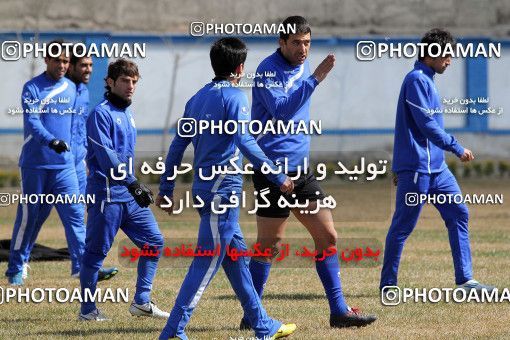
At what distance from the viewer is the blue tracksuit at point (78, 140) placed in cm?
1210

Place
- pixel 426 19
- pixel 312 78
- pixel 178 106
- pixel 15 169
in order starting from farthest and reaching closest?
pixel 426 19 → pixel 178 106 → pixel 15 169 → pixel 312 78

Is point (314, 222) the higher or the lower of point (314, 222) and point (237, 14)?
the lower

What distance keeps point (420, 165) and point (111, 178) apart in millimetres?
2707

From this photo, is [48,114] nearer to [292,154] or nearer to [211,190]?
[292,154]

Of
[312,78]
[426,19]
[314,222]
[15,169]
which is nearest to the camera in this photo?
[312,78]

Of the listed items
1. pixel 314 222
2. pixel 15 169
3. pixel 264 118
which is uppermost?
pixel 264 118

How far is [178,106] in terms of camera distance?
1341 inches

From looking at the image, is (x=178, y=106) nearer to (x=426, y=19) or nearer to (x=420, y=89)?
(x=426, y=19)

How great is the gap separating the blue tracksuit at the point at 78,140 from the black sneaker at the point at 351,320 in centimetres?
392

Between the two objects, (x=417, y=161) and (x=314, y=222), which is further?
(x=417, y=161)

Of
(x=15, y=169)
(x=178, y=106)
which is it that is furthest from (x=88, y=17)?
(x=15, y=169)

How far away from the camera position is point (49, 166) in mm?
11875

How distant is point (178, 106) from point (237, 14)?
3.20 meters
